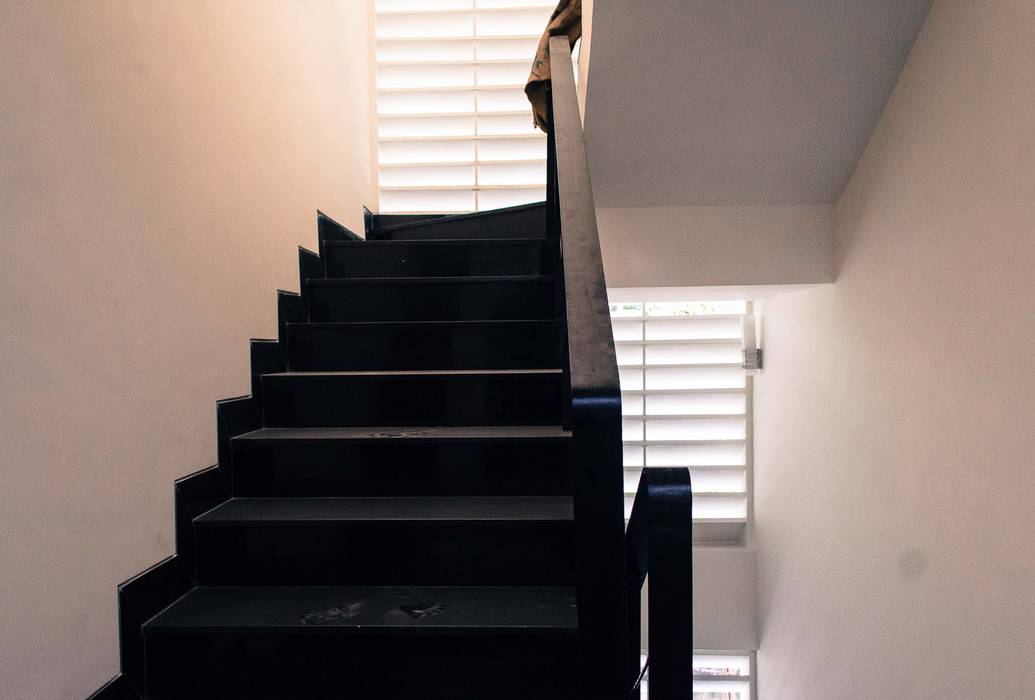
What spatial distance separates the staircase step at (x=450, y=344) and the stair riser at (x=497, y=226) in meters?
0.87

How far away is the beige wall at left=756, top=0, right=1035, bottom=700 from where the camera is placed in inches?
55.1

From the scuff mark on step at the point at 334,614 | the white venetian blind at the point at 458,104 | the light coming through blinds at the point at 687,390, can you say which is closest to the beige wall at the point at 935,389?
the light coming through blinds at the point at 687,390

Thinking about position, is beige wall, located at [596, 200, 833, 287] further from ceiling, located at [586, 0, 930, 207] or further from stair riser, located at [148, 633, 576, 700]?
stair riser, located at [148, 633, 576, 700]

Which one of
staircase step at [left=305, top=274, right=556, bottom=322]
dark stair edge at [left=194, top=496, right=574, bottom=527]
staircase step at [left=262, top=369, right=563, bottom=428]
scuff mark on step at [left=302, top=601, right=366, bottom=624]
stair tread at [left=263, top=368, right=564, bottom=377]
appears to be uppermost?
staircase step at [left=305, top=274, right=556, bottom=322]

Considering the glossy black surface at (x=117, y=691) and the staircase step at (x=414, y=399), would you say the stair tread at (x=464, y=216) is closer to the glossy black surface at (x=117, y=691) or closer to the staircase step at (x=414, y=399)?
the staircase step at (x=414, y=399)

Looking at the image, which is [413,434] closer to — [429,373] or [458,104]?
[429,373]

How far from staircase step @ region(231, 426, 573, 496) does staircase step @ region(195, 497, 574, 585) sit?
0.15 m

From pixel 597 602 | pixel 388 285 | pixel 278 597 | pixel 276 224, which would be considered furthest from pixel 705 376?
pixel 597 602

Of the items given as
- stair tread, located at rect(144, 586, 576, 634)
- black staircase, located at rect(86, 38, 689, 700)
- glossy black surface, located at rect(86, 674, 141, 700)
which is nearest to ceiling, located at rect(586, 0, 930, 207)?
black staircase, located at rect(86, 38, 689, 700)

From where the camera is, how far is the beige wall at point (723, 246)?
235 centimetres

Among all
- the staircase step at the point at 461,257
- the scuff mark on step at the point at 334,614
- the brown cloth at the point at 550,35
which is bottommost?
the scuff mark on step at the point at 334,614

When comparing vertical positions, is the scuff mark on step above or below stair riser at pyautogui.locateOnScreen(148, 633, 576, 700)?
above

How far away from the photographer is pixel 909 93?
1825 mm

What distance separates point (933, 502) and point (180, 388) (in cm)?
193
